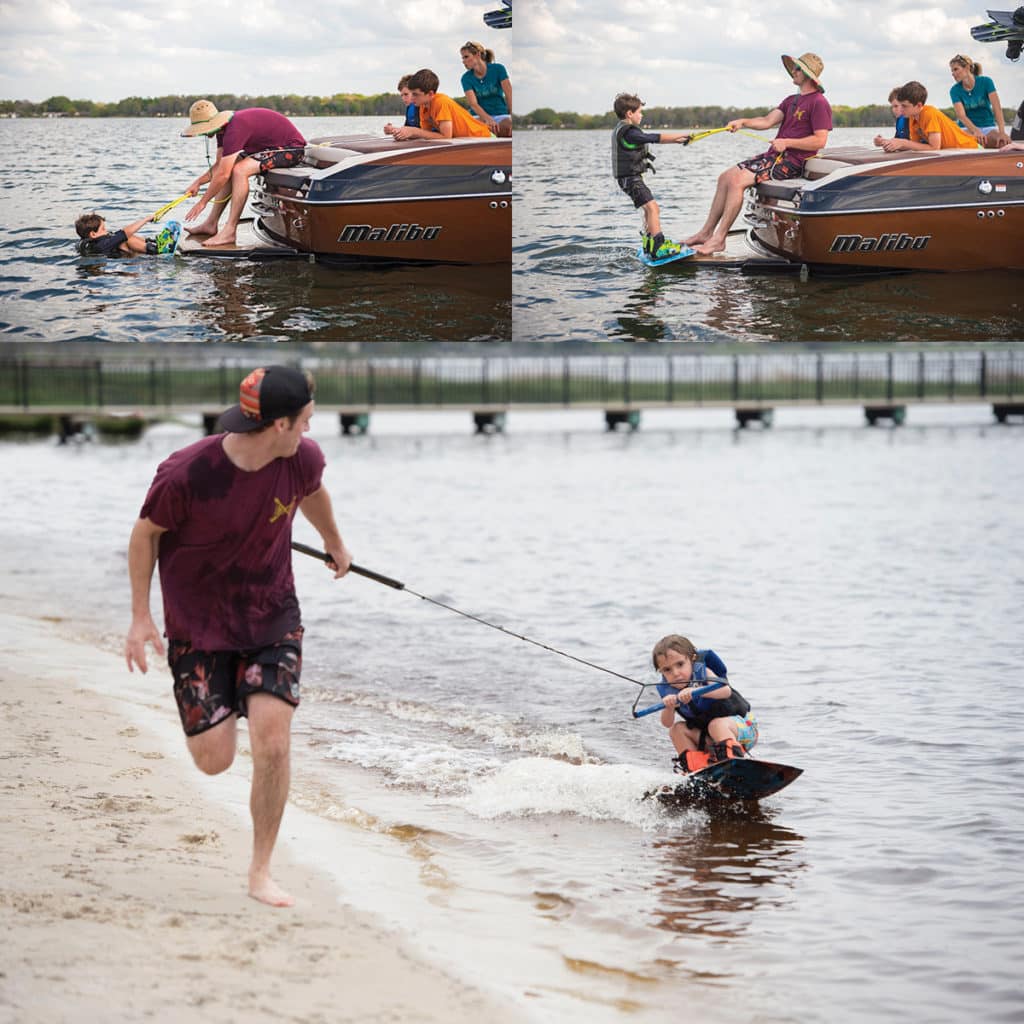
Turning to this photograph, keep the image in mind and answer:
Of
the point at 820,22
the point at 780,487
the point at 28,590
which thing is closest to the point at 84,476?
the point at 28,590

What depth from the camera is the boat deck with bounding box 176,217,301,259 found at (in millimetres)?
4809

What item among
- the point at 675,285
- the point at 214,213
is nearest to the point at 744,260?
the point at 675,285

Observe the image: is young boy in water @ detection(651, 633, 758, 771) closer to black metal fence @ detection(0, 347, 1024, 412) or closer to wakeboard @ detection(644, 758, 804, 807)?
wakeboard @ detection(644, 758, 804, 807)

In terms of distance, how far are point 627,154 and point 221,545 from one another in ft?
6.25

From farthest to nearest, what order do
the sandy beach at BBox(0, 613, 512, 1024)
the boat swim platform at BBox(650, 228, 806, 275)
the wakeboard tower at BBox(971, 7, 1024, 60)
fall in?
1. the boat swim platform at BBox(650, 228, 806, 275)
2. the wakeboard tower at BBox(971, 7, 1024, 60)
3. the sandy beach at BBox(0, 613, 512, 1024)

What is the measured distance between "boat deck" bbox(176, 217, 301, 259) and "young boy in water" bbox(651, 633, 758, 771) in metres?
2.39

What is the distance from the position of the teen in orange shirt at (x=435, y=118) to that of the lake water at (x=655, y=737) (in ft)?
8.76

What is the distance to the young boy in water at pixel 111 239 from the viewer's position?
180 inches

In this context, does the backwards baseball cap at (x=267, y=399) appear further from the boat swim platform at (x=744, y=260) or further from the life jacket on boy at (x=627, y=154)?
the boat swim platform at (x=744, y=260)

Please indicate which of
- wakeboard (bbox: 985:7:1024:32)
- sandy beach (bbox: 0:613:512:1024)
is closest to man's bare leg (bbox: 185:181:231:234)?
sandy beach (bbox: 0:613:512:1024)

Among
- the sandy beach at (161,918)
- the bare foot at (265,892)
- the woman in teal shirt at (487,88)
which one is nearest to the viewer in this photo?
the sandy beach at (161,918)

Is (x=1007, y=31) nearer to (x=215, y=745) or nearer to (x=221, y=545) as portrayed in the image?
(x=221, y=545)

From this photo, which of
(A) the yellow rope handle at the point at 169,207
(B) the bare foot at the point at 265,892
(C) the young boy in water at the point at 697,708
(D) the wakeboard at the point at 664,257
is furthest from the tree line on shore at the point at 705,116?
(B) the bare foot at the point at 265,892

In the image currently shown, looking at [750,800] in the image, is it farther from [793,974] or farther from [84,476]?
[84,476]
